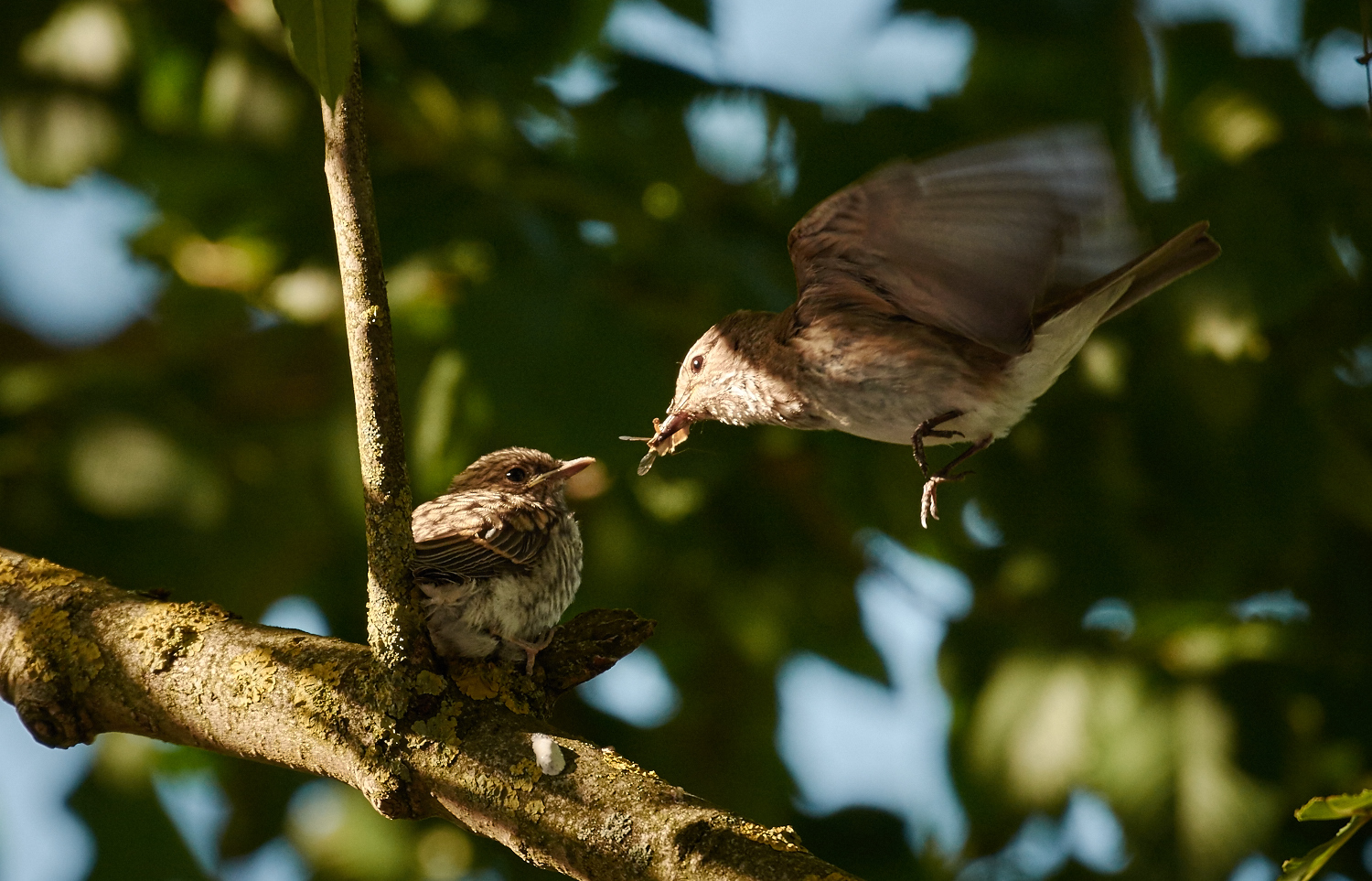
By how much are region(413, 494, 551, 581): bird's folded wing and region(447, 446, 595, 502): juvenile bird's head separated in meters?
0.19

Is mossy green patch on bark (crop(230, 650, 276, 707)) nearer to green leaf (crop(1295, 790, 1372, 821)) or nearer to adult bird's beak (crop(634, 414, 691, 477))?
adult bird's beak (crop(634, 414, 691, 477))

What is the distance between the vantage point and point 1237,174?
163 inches

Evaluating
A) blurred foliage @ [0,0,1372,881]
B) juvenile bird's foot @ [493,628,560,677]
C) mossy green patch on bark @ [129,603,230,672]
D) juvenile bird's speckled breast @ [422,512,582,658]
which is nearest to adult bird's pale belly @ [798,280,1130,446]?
juvenile bird's foot @ [493,628,560,677]

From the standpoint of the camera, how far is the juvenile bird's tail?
91.4 inches

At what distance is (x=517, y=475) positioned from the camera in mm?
4422

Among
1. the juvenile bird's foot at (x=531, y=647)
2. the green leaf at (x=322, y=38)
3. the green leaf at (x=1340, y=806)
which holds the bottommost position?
the juvenile bird's foot at (x=531, y=647)

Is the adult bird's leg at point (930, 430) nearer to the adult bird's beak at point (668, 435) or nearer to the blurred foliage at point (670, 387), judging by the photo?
the adult bird's beak at point (668, 435)

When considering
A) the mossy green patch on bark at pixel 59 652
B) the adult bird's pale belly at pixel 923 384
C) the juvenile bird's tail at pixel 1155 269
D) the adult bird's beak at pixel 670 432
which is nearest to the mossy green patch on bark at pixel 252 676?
the mossy green patch on bark at pixel 59 652

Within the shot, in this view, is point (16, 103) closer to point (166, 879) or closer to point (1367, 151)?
point (166, 879)

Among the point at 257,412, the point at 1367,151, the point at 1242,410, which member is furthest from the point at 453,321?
the point at 1367,151

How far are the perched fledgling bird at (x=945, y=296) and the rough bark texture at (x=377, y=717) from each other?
0.60 meters

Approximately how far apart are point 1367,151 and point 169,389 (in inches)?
168

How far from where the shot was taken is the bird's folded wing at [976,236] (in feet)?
7.09

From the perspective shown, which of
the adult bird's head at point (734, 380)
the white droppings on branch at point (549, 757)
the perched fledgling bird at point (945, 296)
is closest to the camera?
the white droppings on branch at point (549, 757)
